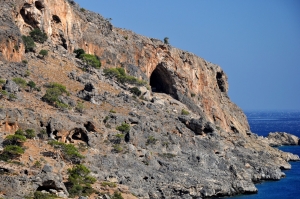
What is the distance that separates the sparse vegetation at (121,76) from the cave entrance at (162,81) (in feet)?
42.7

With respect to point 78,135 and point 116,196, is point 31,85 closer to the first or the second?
point 78,135

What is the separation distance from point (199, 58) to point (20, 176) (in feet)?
217

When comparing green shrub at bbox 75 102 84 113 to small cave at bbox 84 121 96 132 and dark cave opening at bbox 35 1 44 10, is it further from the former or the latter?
dark cave opening at bbox 35 1 44 10

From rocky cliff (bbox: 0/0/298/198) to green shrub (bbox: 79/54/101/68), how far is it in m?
1.78

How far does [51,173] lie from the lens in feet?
139

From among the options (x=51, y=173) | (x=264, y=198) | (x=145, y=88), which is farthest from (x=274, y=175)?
(x=51, y=173)

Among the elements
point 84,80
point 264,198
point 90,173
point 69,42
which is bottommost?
point 264,198

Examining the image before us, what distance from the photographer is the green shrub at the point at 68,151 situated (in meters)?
49.6

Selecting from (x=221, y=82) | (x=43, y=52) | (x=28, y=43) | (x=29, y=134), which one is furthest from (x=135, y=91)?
(x=221, y=82)

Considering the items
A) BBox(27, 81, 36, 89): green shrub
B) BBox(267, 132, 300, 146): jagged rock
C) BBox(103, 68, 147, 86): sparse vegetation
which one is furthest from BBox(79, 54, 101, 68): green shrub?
BBox(267, 132, 300, 146): jagged rock

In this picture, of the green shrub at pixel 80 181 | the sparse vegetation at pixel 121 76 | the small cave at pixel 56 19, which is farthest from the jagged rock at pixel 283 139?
the green shrub at pixel 80 181

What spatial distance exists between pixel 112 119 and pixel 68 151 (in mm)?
12143

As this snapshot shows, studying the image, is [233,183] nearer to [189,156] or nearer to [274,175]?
[189,156]

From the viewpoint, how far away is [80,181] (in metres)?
45.2
